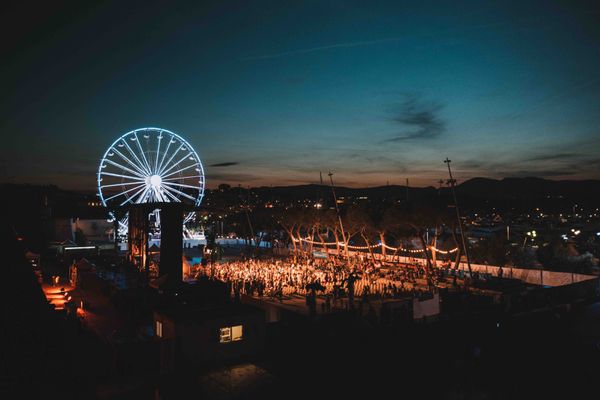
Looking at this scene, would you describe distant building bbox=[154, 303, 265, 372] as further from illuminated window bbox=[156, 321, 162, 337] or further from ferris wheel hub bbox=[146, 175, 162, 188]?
ferris wheel hub bbox=[146, 175, 162, 188]

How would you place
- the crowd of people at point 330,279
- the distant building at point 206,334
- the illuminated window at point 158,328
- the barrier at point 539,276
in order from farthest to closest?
the barrier at point 539,276 → the crowd of people at point 330,279 → the illuminated window at point 158,328 → the distant building at point 206,334

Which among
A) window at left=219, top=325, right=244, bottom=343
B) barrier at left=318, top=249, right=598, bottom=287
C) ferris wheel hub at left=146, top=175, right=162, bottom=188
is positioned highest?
ferris wheel hub at left=146, top=175, right=162, bottom=188

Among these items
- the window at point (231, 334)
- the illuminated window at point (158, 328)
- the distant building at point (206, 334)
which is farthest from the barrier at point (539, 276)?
the illuminated window at point (158, 328)

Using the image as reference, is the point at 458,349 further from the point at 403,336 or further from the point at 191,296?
the point at 191,296

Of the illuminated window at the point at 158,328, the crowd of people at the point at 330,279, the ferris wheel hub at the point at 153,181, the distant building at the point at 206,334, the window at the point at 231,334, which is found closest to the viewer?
the distant building at the point at 206,334

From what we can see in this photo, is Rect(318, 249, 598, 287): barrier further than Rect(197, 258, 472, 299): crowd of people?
Yes

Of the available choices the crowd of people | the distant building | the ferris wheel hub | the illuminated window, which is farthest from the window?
the ferris wheel hub

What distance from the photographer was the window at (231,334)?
420 inches

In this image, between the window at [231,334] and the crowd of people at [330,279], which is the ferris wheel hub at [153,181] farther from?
the window at [231,334]

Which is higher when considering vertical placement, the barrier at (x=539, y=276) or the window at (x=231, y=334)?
the window at (x=231, y=334)

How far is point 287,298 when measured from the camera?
18953 mm

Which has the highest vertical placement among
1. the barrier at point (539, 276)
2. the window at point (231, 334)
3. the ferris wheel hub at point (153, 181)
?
the ferris wheel hub at point (153, 181)

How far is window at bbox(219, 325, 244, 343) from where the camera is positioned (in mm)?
10663

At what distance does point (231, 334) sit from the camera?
35.4ft
